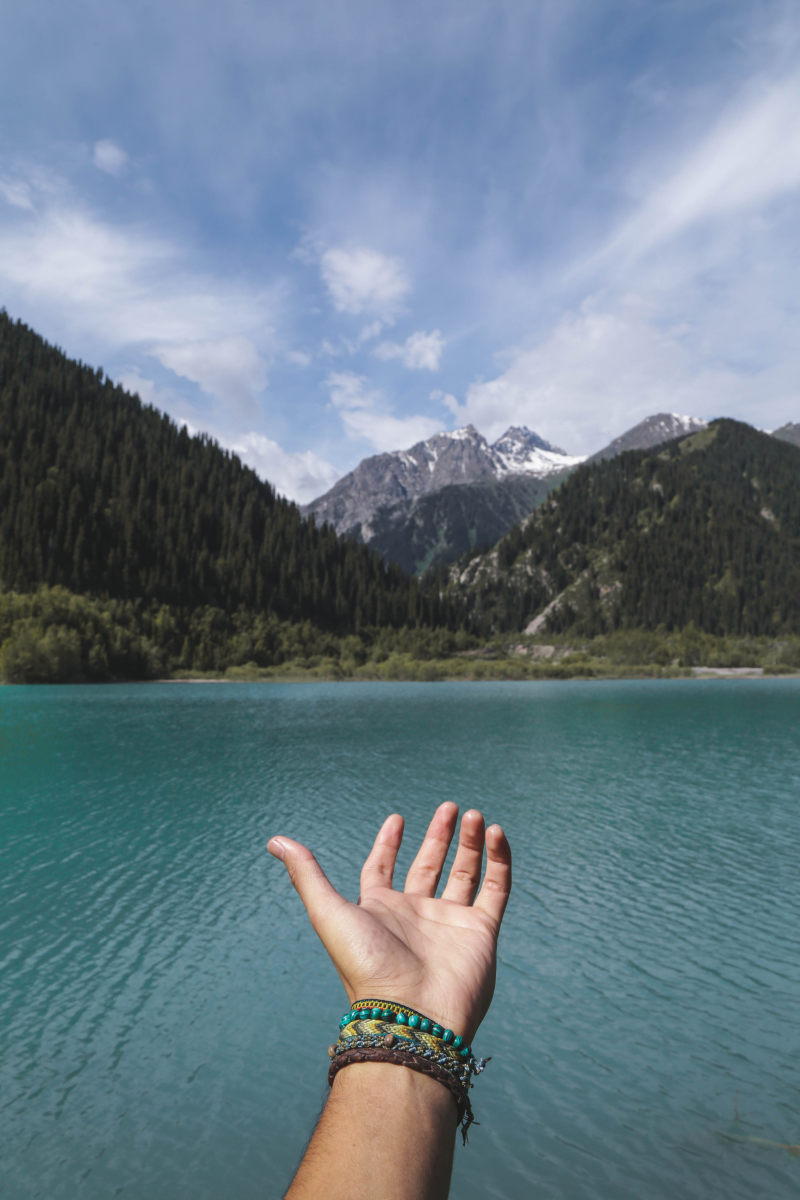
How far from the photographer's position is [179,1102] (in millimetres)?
9156

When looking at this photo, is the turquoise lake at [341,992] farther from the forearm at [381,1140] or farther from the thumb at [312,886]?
the forearm at [381,1140]

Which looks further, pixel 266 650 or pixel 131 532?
pixel 131 532

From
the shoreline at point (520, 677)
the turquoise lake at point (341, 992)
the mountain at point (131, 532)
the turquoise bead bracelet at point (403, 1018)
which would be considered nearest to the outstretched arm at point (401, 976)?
the turquoise bead bracelet at point (403, 1018)

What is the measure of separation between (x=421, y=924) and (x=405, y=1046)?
3.18 feet

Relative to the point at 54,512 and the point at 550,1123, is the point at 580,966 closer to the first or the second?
the point at 550,1123

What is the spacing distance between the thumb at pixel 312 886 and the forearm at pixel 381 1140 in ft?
2.26

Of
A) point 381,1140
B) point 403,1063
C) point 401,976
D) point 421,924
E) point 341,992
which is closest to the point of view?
point 381,1140

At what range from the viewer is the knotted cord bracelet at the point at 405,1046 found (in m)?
2.50

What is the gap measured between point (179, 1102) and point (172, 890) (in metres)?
8.48

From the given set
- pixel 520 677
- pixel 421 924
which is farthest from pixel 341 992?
pixel 520 677

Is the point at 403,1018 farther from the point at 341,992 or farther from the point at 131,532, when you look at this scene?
the point at 131,532

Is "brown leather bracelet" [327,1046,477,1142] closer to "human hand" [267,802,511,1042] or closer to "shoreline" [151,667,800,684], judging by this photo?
"human hand" [267,802,511,1042]

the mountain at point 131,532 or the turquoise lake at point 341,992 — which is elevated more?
the mountain at point 131,532

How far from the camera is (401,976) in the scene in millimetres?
3010
